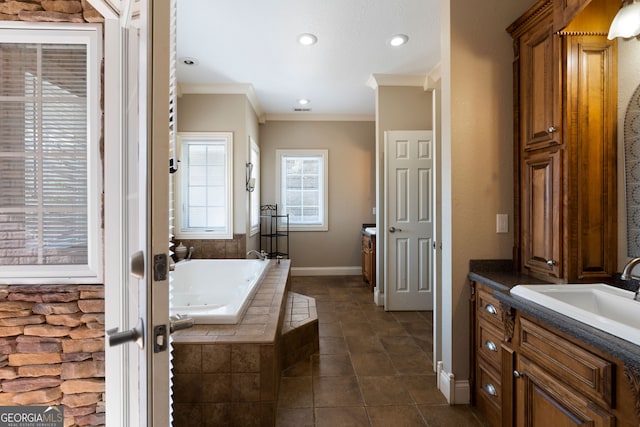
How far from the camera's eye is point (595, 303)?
1361 mm

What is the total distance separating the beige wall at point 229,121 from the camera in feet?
12.8

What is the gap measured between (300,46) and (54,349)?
116 inches

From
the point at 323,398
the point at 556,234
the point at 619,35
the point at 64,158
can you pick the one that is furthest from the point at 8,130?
the point at 619,35

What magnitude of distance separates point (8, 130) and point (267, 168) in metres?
4.12

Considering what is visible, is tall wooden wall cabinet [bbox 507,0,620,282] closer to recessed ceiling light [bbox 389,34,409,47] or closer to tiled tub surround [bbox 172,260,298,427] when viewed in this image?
recessed ceiling light [bbox 389,34,409,47]

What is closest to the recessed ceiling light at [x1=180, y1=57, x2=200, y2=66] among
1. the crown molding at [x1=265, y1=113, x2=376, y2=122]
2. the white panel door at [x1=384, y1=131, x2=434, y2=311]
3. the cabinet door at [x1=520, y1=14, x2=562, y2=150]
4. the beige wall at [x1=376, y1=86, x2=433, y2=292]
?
the crown molding at [x1=265, y1=113, x2=376, y2=122]

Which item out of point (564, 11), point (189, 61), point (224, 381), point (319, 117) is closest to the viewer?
point (564, 11)

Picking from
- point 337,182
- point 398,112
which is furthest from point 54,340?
point 337,182

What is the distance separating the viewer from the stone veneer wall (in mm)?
1239

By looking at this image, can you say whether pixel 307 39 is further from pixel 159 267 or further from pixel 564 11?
pixel 159 267

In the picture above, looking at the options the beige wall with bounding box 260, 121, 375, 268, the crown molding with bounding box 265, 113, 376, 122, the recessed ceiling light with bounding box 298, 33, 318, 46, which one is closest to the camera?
the recessed ceiling light with bounding box 298, 33, 318, 46

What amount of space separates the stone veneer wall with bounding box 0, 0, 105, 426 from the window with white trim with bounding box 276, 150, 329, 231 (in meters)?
4.08

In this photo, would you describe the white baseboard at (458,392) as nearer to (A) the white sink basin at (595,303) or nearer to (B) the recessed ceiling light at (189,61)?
(A) the white sink basin at (595,303)

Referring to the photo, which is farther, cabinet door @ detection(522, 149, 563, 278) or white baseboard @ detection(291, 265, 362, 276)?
white baseboard @ detection(291, 265, 362, 276)
